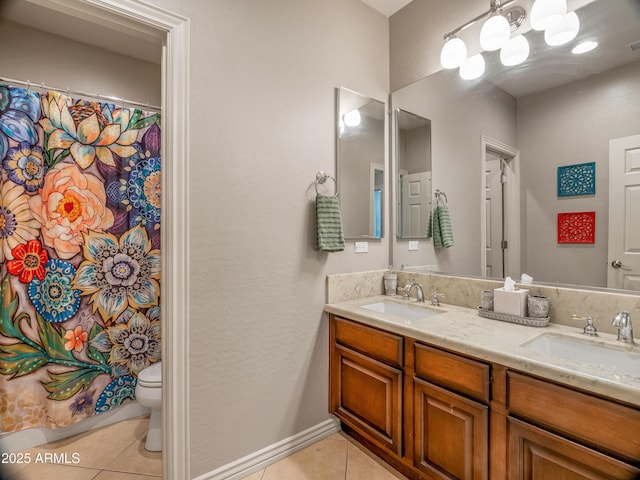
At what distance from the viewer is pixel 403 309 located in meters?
1.88

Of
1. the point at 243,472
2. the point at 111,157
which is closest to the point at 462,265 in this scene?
the point at 243,472

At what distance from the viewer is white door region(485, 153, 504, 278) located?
1627mm

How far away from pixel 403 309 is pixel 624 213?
1.10m

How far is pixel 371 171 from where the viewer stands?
2061mm

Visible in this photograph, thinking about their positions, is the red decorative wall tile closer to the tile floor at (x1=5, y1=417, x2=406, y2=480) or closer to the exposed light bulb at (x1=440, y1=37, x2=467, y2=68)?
the exposed light bulb at (x1=440, y1=37, x2=467, y2=68)

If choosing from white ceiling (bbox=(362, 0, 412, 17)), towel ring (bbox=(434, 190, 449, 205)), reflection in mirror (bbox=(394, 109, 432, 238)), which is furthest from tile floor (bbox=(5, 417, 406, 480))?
white ceiling (bbox=(362, 0, 412, 17))

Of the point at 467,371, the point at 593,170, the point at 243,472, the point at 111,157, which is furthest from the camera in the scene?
the point at 111,157

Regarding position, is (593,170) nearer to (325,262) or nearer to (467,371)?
(467,371)

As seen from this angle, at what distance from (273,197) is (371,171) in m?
0.76

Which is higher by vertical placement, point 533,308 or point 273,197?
point 273,197

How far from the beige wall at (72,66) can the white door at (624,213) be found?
2.87 metres

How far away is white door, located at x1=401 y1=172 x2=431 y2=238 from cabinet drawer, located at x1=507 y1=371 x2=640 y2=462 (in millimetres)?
1130

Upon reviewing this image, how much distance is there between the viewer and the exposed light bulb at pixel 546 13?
1.34 m

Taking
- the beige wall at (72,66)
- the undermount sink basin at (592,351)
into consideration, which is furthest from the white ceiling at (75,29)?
the undermount sink basin at (592,351)
